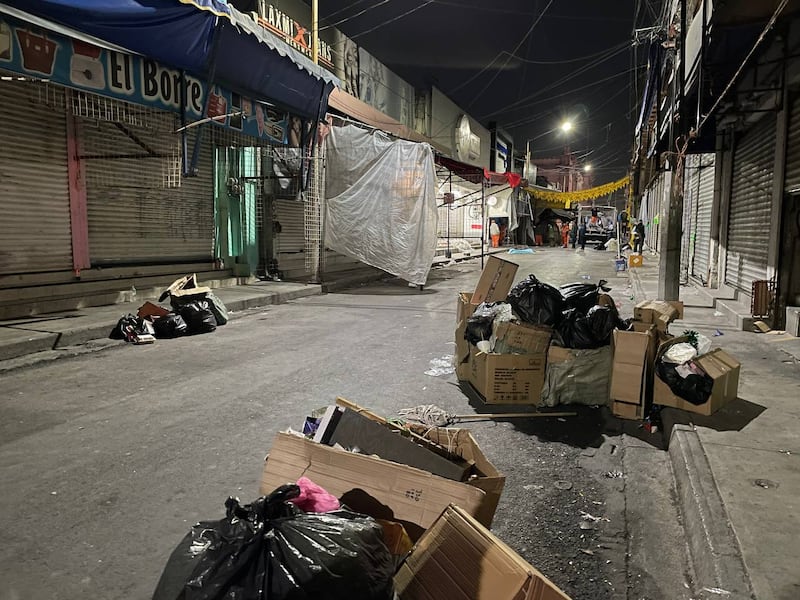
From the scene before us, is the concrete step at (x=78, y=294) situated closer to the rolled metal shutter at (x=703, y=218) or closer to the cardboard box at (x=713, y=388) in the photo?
the cardboard box at (x=713, y=388)

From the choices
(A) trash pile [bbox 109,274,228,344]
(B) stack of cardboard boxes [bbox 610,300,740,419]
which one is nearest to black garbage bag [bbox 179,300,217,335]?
(A) trash pile [bbox 109,274,228,344]

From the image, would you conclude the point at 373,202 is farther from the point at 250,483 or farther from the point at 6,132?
the point at 250,483

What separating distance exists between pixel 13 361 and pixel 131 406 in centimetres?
260

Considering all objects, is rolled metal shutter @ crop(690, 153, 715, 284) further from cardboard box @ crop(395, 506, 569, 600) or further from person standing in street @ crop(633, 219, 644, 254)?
cardboard box @ crop(395, 506, 569, 600)

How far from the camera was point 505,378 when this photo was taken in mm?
4953

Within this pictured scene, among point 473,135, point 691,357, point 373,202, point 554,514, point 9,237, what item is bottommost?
point 554,514

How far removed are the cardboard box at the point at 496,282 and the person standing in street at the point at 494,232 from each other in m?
30.4

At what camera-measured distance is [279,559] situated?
5.65 feet

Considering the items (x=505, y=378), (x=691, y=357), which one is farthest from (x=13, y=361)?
(x=691, y=357)

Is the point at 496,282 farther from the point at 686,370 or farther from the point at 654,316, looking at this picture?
the point at 686,370

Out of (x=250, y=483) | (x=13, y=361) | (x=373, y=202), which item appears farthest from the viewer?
(x=373, y=202)

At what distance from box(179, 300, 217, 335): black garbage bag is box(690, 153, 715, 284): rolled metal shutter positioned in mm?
10600

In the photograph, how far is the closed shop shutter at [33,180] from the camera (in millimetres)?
8133

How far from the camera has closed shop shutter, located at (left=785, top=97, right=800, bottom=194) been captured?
7.52 meters
